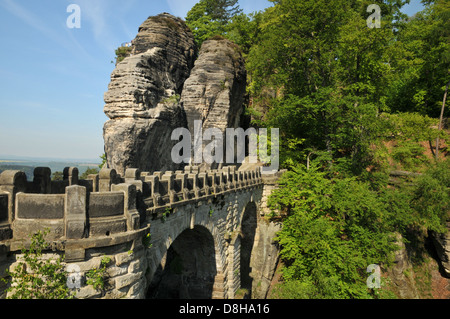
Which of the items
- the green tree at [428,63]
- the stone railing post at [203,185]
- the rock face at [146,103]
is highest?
the green tree at [428,63]

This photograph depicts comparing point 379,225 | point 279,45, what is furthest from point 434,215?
point 279,45

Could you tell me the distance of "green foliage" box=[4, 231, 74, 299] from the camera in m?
4.76

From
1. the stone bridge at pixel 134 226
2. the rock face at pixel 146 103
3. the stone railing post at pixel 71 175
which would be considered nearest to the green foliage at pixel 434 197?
the stone bridge at pixel 134 226

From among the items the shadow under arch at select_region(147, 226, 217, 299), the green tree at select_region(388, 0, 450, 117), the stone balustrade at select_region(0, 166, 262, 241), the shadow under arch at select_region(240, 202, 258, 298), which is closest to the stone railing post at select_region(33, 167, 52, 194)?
the stone balustrade at select_region(0, 166, 262, 241)

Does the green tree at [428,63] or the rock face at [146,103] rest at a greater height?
the green tree at [428,63]

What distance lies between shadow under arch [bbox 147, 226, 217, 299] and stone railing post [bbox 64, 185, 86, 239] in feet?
25.1

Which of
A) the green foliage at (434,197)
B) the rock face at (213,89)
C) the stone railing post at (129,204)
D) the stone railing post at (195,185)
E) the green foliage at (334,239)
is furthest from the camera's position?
the rock face at (213,89)

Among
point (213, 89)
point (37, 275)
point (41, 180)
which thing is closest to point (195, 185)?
point (41, 180)

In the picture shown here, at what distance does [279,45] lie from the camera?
70.1 ft

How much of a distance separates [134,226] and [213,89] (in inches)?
786

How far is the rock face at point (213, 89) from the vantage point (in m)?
23.3

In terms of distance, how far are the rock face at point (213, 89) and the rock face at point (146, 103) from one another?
1.61m

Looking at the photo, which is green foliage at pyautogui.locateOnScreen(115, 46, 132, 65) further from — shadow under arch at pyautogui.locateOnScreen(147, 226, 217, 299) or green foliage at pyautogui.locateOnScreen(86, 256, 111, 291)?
green foliage at pyautogui.locateOnScreen(86, 256, 111, 291)

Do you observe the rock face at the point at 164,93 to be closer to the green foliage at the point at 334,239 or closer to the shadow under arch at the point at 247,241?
the shadow under arch at the point at 247,241
